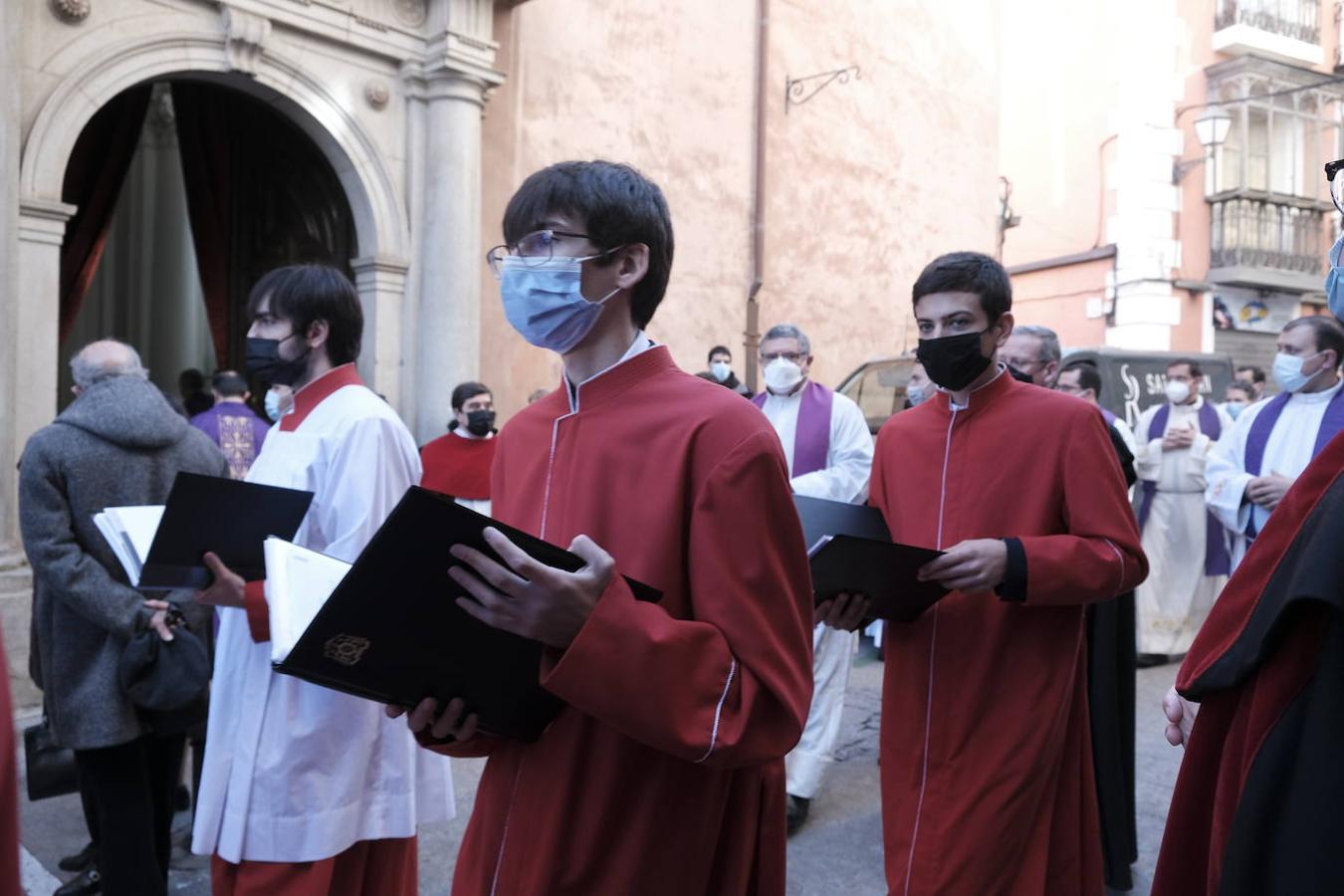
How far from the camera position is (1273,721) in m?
1.52

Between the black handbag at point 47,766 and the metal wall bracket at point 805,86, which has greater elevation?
the metal wall bracket at point 805,86

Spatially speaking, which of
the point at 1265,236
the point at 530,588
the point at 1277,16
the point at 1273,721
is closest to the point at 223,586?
the point at 530,588

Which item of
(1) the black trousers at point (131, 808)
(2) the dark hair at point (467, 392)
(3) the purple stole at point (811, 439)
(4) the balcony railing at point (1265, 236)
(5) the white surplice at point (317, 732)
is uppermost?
(4) the balcony railing at point (1265, 236)

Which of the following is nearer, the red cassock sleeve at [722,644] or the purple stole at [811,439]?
the red cassock sleeve at [722,644]

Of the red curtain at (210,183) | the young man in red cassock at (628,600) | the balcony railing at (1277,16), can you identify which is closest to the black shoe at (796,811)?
the young man in red cassock at (628,600)

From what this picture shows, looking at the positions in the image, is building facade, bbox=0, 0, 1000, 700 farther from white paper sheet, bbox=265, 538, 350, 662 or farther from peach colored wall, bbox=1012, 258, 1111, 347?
peach colored wall, bbox=1012, 258, 1111, 347

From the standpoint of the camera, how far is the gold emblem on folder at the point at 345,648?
1612 mm

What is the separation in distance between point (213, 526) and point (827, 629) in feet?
9.75

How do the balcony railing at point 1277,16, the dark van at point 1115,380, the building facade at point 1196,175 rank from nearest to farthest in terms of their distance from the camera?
1. the dark van at point 1115,380
2. the building facade at point 1196,175
3. the balcony railing at point 1277,16

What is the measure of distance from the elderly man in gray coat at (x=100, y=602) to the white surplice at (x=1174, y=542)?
718 centimetres

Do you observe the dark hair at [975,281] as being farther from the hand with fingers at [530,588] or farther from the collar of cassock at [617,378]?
the hand with fingers at [530,588]

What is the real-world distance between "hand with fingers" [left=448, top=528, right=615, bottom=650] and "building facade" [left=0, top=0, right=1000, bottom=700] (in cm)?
592

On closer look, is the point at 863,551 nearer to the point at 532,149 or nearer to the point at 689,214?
the point at 532,149

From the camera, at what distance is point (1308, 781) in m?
1.43
